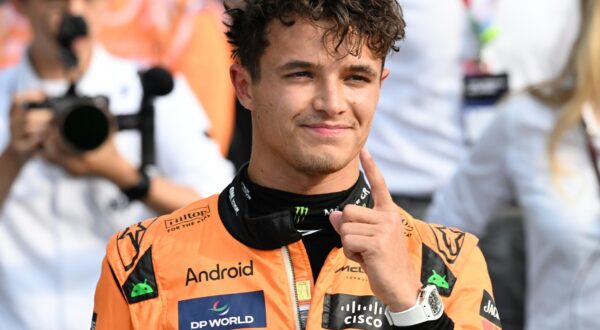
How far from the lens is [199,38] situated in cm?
634

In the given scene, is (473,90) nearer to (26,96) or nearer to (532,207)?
(532,207)

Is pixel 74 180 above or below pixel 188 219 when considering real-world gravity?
above

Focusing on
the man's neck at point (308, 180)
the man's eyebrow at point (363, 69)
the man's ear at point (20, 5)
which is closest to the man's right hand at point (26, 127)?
the man's ear at point (20, 5)

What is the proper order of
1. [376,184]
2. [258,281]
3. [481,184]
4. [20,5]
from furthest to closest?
1. [20,5]
2. [481,184]
3. [258,281]
4. [376,184]

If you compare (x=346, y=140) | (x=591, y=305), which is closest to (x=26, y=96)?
(x=346, y=140)

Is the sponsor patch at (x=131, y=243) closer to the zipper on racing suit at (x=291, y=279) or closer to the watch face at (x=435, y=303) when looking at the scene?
the zipper on racing suit at (x=291, y=279)

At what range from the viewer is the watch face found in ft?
9.43

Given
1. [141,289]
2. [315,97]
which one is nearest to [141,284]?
[141,289]

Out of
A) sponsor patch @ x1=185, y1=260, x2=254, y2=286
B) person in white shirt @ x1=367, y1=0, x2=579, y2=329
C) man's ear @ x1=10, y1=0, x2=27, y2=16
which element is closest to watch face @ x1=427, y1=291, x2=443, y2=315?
sponsor patch @ x1=185, y1=260, x2=254, y2=286

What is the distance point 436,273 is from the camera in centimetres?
310

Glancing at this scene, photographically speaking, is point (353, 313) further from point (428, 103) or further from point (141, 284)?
point (428, 103)

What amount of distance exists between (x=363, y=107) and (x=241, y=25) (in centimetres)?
40

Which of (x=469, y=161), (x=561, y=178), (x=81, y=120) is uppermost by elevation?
(x=81, y=120)

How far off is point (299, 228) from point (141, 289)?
16.1 inches
